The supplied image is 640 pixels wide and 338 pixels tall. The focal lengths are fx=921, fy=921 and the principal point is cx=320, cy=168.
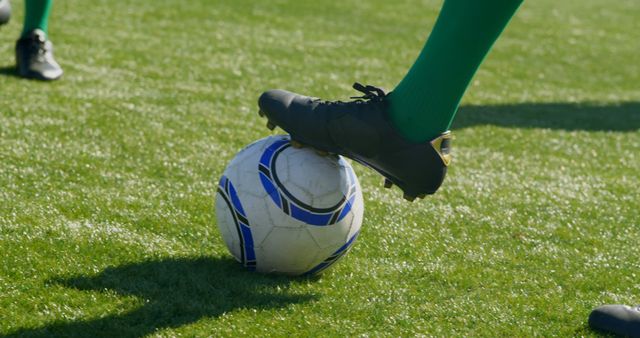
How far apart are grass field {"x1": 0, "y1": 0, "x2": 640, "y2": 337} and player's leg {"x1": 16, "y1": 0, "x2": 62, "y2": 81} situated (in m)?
0.12

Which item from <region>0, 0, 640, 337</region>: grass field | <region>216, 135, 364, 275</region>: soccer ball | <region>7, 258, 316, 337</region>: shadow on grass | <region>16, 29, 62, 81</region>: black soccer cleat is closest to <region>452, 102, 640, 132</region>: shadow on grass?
<region>0, 0, 640, 337</region>: grass field

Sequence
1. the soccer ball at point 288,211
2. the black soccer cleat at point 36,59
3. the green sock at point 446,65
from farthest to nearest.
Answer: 1. the black soccer cleat at point 36,59
2. the soccer ball at point 288,211
3. the green sock at point 446,65

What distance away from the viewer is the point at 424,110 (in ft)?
9.71

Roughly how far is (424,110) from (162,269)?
1047mm

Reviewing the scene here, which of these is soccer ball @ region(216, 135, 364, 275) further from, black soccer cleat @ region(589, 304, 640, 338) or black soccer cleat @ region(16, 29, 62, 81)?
black soccer cleat @ region(16, 29, 62, 81)

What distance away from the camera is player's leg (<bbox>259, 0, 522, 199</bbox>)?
112 inches

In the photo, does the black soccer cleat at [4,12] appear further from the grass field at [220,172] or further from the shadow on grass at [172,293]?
the shadow on grass at [172,293]

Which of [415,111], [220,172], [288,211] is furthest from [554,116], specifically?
[288,211]

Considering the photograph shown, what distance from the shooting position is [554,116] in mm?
6312

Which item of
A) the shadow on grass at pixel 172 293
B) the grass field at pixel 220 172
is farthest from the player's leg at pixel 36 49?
the shadow on grass at pixel 172 293

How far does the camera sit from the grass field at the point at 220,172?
9.61 feet

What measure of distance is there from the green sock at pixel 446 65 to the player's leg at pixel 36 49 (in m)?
3.33

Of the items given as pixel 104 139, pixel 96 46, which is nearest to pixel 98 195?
pixel 104 139

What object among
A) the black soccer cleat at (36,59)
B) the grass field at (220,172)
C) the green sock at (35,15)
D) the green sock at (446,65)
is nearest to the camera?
the green sock at (446,65)
